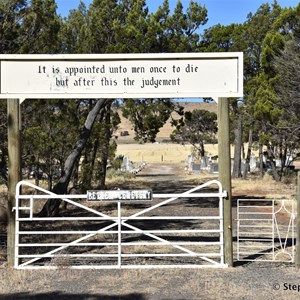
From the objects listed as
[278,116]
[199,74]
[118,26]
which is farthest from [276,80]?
[199,74]

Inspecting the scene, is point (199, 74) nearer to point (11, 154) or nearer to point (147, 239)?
point (11, 154)

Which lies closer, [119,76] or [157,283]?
[157,283]

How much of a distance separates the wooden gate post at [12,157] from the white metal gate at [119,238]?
0.16 m

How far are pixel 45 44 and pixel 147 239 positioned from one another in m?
6.28

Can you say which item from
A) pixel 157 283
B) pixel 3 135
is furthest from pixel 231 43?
pixel 157 283

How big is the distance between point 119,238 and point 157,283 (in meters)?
1.01

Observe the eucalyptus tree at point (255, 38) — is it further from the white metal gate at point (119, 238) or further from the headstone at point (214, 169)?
the white metal gate at point (119, 238)

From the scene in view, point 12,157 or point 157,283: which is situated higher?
point 12,157

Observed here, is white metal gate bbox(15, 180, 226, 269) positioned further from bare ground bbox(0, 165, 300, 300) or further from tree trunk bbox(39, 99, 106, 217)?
tree trunk bbox(39, 99, 106, 217)

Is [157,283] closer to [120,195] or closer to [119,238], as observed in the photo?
[119,238]

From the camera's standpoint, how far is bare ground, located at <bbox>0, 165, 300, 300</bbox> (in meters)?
6.32

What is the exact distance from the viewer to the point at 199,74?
26.3 feet

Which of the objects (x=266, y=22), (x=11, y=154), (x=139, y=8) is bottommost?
(x=11, y=154)

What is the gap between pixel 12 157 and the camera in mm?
7988
